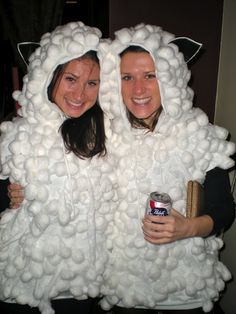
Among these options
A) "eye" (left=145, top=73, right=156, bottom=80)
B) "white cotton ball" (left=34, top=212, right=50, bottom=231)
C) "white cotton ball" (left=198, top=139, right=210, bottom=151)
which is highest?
"eye" (left=145, top=73, right=156, bottom=80)

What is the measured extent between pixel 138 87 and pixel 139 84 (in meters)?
0.02

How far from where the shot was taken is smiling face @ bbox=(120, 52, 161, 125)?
1.51 meters

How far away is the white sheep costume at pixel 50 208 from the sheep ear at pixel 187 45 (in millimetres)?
433

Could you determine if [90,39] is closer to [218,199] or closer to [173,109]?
[173,109]

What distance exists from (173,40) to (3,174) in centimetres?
110

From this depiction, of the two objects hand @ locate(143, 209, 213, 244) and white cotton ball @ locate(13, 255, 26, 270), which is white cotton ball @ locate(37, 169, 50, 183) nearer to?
white cotton ball @ locate(13, 255, 26, 270)

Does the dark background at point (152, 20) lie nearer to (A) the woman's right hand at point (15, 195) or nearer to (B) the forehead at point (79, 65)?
(B) the forehead at point (79, 65)

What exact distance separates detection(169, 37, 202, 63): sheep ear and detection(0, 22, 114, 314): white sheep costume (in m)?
0.43

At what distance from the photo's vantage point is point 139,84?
151 centimetres

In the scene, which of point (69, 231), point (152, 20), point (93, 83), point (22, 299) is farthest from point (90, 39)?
point (22, 299)

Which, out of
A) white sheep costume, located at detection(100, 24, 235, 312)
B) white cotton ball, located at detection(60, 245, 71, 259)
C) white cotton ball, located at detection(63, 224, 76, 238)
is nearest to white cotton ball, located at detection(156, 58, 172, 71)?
white sheep costume, located at detection(100, 24, 235, 312)

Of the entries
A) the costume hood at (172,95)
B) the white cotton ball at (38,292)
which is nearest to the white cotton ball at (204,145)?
the costume hood at (172,95)

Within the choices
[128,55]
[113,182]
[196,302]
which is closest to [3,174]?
[113,182]

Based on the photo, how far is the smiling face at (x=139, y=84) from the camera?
1515 millimetres
